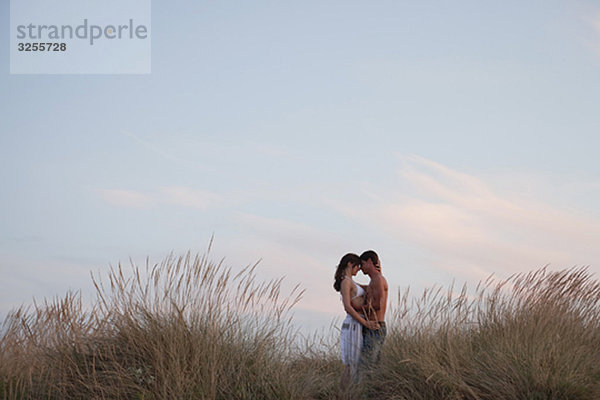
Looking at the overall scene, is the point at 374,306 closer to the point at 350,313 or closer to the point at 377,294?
the point at 377,294

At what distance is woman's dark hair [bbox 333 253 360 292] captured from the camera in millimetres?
9016

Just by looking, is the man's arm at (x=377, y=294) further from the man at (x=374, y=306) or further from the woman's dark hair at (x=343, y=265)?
the woman's dark hair at (x=343, y=265)

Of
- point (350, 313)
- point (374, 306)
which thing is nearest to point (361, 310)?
point (374, 306)

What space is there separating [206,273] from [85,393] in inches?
76.7

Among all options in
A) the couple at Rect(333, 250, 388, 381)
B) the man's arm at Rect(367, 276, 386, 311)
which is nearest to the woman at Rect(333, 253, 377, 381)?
the couple at Rect(333, 250, 388, 381)

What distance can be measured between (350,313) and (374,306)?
1.28 feet

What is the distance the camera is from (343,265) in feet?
29.6

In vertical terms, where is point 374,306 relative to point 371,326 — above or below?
above

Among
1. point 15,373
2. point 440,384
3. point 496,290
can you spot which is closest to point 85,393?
point 15,373

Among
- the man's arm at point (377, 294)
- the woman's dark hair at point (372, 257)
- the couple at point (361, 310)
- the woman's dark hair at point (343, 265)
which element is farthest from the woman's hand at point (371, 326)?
the woman's dark hair at point (372, 257)

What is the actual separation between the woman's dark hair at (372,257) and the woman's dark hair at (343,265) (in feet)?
0.30

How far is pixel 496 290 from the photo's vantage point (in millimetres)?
10445

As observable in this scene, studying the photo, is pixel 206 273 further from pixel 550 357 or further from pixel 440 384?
pixel 550 357

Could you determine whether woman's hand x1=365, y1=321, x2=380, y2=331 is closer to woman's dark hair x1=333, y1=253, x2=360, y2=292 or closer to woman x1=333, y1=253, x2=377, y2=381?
woman x1=333, y1=253, x2=377, y2=381
